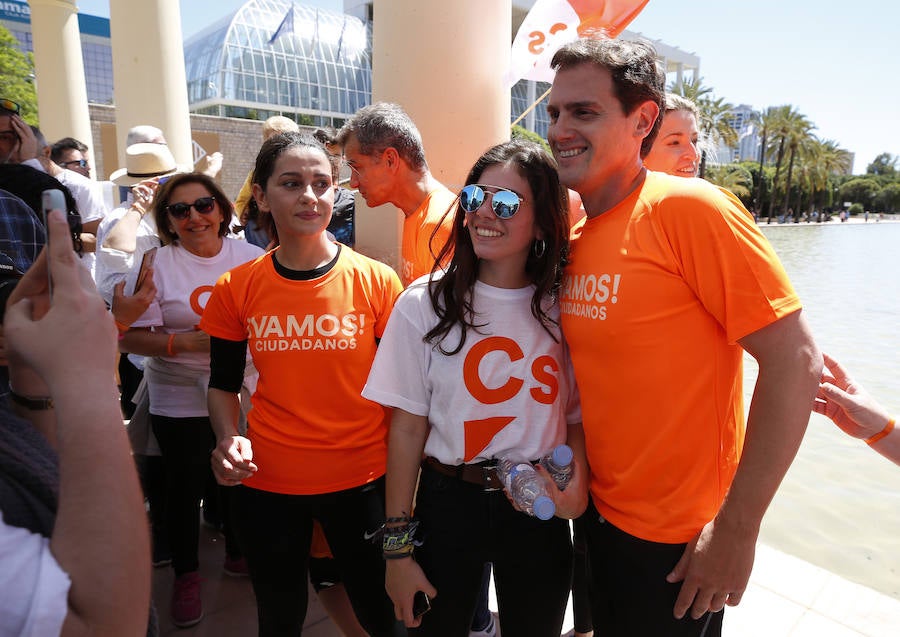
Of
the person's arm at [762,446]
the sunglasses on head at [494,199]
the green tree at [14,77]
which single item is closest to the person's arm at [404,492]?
the sunglasses on head at [494,199]

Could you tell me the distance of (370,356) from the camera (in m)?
2.20

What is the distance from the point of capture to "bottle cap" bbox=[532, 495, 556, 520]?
161cm

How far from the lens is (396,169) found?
9.28ft

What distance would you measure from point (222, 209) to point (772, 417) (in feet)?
8.75

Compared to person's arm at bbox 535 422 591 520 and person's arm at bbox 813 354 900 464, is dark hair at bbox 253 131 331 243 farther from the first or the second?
person's arm at bbox 813 354 900 464

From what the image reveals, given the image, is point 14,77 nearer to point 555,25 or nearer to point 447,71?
point 447,71

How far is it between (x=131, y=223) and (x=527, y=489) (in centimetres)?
287

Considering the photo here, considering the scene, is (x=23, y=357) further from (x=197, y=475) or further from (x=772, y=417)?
(x=197, y=475)

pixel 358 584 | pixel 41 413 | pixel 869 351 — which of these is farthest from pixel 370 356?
pixel 869 351

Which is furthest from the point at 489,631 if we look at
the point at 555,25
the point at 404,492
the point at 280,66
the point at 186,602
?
the point at 280,66

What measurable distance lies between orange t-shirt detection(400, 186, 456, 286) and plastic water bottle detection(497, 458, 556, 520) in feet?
3.49

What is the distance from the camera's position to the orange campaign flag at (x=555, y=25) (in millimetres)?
3801

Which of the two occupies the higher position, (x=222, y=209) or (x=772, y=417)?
(x=222, y=209)

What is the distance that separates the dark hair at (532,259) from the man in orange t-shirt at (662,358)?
8 cm
